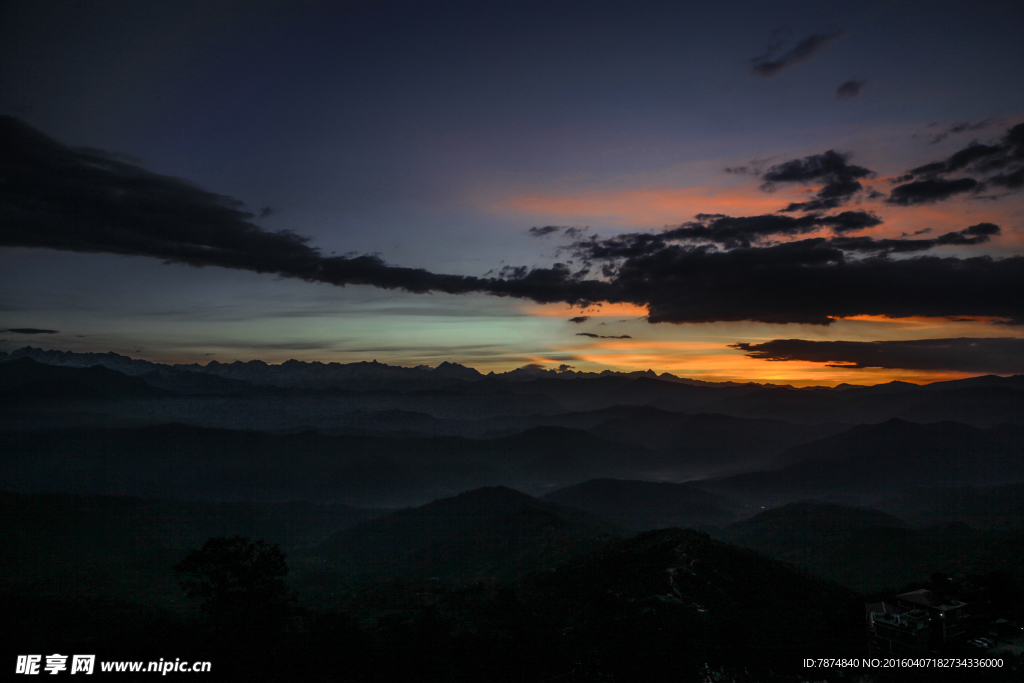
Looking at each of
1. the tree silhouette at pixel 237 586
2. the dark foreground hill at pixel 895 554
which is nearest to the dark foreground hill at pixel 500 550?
the tree silhouette at pixel 237 586

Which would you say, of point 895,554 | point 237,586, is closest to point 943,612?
point 237,586

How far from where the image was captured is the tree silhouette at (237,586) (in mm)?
71188

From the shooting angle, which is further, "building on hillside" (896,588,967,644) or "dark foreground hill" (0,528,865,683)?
"dark foreground hill" (0,528,865,683)

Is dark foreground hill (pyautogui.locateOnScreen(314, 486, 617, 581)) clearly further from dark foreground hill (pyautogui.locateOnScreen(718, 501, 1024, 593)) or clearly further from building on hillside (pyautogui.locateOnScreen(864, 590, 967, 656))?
building on hillside (pyautogui.locateOnScreen(864, 590, 967, 656))

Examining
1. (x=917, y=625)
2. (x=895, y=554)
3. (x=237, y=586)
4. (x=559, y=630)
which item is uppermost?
(x=917, y=625)

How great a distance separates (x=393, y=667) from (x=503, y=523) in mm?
121180

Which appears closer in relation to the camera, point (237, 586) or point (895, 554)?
point (237, 586)

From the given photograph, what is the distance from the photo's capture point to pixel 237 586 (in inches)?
2886

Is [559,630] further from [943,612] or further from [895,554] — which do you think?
[895,554]

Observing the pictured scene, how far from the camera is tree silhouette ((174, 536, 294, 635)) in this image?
7119 centimetres

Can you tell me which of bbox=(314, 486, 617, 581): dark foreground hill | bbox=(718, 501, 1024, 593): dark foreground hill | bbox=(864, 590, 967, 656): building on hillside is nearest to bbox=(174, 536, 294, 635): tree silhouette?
bbox=(314, 486, 617, 581): dark foreground hill

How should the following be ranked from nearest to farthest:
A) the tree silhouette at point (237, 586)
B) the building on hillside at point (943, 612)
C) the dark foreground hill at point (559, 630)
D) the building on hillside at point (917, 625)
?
the building on hillside at point (917, 625) → the building on hillside at point (943, 612) → the dark foreground hill at point (559, 630) → the tree silhouette at point (237, 586)

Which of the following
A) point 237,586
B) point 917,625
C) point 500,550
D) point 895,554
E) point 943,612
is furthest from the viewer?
point 500,550

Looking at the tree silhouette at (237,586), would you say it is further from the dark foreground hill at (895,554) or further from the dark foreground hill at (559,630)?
the dark foreground hill at (895,554)
